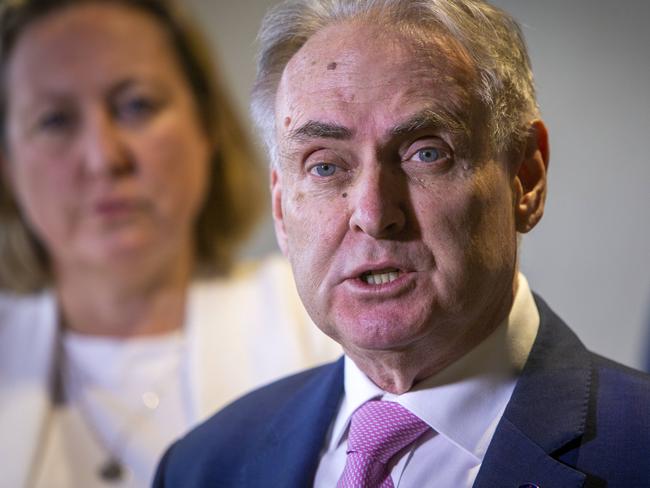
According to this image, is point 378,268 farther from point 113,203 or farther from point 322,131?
point 113,203

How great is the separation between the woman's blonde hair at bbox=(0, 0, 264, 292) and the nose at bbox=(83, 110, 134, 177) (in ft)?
0.89

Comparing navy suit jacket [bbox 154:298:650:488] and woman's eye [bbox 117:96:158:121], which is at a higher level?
woman's eye [bbox 117:96:158:121]

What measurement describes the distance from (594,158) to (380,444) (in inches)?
21.2

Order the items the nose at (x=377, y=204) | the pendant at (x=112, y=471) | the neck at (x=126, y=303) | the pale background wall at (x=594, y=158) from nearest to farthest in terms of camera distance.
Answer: the nose at (x=377, y=204) → the pale background wall at (x=594, y=158) → the pendant at (x=112, y=471) → the neck at (x=126, y=303)

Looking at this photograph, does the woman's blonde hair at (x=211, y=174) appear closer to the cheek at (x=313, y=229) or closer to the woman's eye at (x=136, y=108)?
the woman's eye at (x=136, y=108)

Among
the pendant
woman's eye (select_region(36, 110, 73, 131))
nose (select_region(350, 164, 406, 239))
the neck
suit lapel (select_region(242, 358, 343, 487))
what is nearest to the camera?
nose (select_region(350, 164, 406, 239))

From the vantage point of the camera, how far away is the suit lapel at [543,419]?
946 mm

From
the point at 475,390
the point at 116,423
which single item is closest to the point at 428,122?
the point at 475,390

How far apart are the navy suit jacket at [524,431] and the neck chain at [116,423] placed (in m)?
0.61

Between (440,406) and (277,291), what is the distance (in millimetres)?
1019

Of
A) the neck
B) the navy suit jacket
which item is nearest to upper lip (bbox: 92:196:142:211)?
the neck

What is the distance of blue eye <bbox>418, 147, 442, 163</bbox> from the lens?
951 mm

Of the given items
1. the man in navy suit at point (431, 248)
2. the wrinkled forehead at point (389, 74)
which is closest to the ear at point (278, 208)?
the man in navy suit at point (431, 248)

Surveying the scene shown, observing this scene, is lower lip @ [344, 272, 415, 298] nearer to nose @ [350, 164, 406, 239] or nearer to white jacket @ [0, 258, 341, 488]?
nose @ [350, 164, 406, 239]
